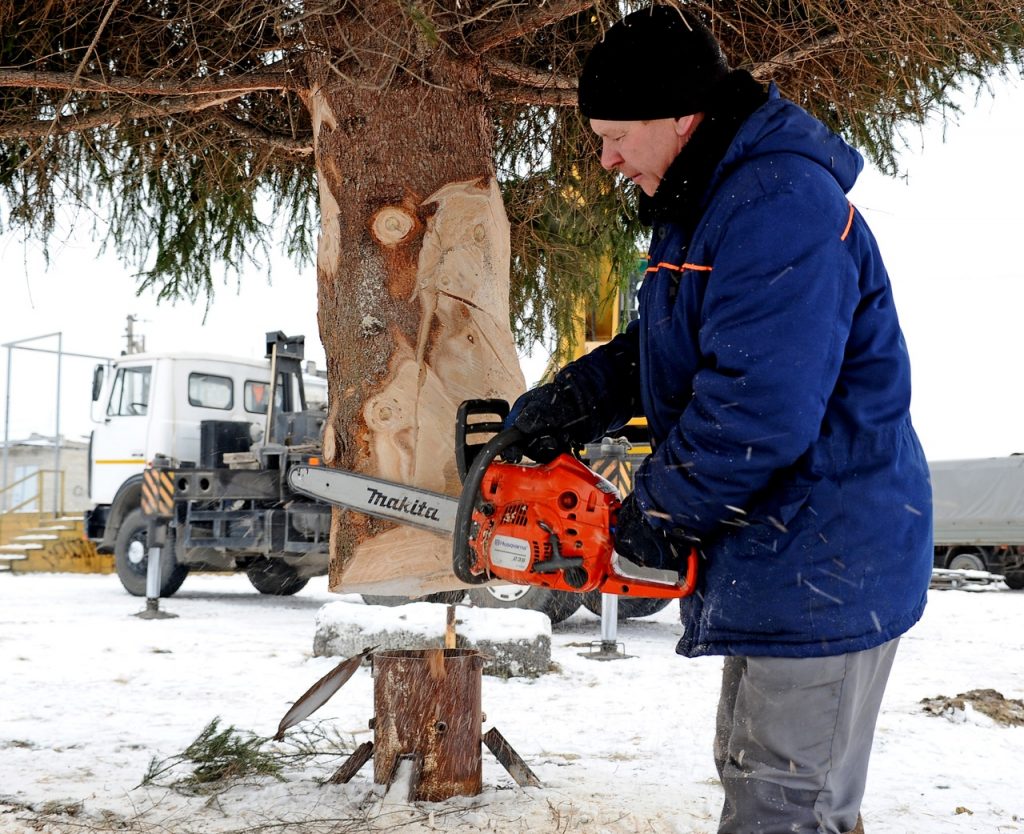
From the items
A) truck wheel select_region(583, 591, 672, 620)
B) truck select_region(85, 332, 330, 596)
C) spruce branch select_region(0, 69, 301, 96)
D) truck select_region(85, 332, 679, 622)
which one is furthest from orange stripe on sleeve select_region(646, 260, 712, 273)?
truck select_region(85, 332, 330, 596)

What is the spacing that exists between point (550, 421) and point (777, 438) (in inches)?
23.9

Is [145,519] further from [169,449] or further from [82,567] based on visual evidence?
[82,567]

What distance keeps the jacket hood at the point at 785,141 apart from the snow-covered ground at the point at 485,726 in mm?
1957

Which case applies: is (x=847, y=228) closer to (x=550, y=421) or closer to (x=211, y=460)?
(x=550, y=421)

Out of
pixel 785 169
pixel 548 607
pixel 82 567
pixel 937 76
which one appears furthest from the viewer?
pixel 82 567

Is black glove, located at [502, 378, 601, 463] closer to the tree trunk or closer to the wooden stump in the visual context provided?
the tree trunk

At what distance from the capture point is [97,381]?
1091 centimetres

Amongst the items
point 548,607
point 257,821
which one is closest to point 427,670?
point 257,821

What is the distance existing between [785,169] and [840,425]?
43 centimetres

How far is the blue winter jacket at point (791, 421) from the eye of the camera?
1582 mm

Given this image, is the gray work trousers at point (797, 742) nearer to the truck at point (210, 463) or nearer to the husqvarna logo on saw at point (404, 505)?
the husqvarna logo on saw at point (404, 505)

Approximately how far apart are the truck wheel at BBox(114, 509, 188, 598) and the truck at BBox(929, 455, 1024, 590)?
10.3m

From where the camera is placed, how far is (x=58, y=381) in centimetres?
1700

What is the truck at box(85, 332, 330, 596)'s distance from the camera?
9.23m
